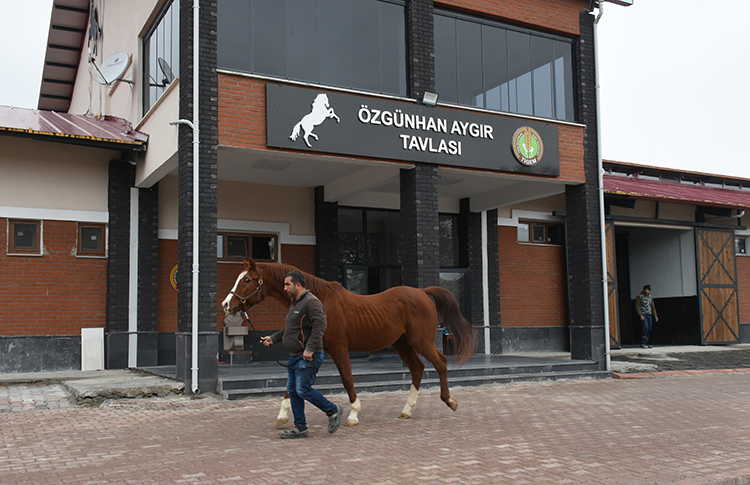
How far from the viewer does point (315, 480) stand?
5.30 meters

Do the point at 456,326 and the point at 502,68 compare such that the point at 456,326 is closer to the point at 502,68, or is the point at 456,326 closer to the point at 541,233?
the point at 502,68

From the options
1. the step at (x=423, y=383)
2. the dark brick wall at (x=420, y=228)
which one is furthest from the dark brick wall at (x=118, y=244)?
the dark brick wall at (x=420, y=228)

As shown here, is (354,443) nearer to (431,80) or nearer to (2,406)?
(2,406)

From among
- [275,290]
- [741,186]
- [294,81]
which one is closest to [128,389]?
[275,290]

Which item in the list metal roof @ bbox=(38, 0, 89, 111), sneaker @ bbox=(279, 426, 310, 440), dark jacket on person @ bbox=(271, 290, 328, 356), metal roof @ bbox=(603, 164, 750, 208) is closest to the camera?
sneaker @ bbox=(279, 426, 310, 440)

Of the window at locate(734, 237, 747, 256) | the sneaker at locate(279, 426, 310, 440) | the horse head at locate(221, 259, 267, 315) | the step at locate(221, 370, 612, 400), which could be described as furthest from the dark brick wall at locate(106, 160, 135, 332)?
the window at locate(734, 237, 747, 256)

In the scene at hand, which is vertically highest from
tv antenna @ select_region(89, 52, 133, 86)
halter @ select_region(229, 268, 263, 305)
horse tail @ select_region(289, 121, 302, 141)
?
tv antenna @ select_region(89, 52, 133, 86)

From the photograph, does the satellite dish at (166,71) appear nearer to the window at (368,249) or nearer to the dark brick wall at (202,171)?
the dark brick wall at (202,171)

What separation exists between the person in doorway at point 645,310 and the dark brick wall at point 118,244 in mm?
14173

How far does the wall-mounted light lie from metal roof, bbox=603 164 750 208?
6.34m

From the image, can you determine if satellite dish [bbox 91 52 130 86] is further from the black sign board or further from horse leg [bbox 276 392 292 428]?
horse leg [bbox 276 392 292 428]

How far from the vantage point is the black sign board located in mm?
11539

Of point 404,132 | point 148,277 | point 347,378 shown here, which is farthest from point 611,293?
point 347,378

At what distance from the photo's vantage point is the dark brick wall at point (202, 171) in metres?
10.6
